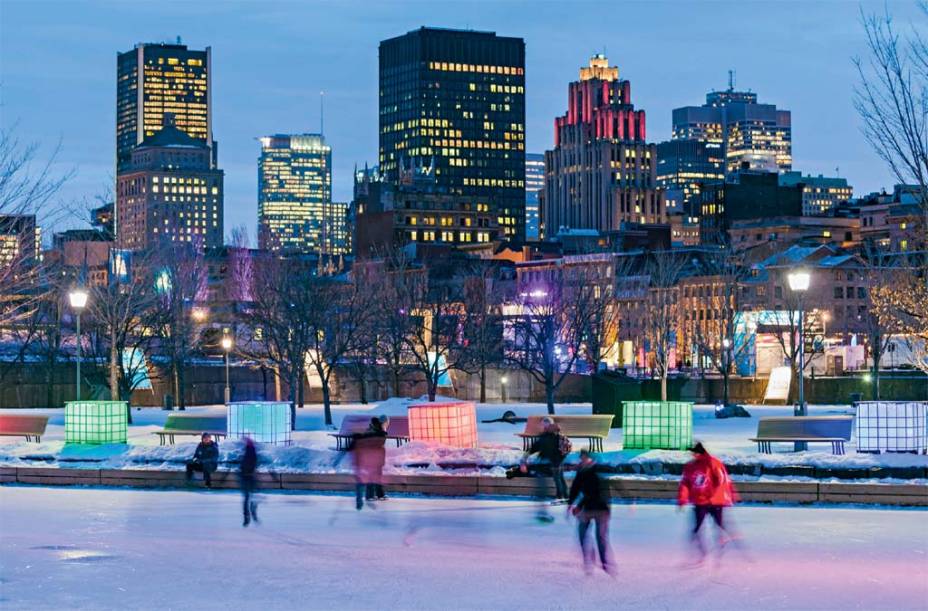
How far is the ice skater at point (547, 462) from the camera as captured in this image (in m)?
25.7

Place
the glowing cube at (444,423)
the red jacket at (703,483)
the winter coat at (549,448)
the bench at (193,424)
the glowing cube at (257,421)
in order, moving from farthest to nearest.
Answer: the bench at (193,424), the glowing cube at (257,421), the glowing cube at (444,423), the winter coat at (549,448), the red jacket at (703,483)

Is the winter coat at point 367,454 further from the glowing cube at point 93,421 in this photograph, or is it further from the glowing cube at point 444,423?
the glowing cube at point 93,421

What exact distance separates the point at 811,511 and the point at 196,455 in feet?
38.1

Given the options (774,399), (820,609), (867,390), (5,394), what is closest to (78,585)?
(820,609)

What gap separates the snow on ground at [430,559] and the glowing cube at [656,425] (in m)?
5.86

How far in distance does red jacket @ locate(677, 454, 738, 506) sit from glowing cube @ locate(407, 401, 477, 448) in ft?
47.0

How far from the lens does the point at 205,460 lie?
1141 inches

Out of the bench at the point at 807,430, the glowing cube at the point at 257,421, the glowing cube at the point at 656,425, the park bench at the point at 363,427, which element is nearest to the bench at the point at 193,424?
the glowing cube at the point at 257,421

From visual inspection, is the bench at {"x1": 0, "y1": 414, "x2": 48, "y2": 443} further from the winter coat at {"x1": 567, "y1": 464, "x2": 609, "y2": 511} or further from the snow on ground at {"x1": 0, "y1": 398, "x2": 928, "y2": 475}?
the winter coat at {"x1": 567, "y1": 464, "x2": 609, "y2": 511}

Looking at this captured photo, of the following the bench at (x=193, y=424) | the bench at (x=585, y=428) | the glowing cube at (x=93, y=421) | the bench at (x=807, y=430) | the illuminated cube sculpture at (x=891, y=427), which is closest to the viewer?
the illuminated cube sculpture at (x=891, y=427)

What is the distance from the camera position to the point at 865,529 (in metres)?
22.8

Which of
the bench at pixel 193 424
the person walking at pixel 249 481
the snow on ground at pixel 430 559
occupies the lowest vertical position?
the snow on ground at pixel 430 559

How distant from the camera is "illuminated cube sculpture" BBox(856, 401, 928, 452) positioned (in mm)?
30750

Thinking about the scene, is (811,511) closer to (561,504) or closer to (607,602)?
(561,504)
